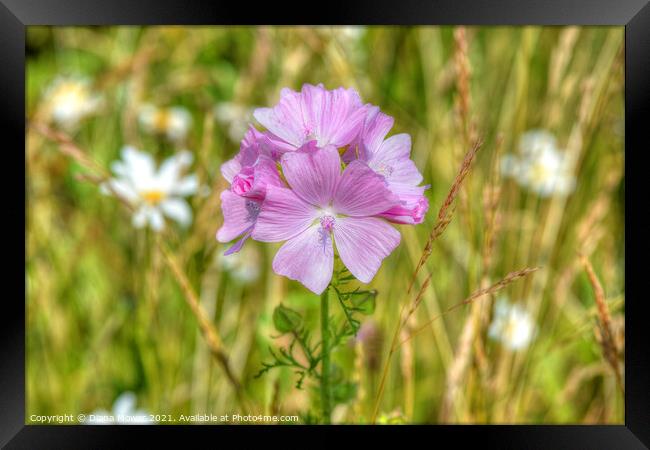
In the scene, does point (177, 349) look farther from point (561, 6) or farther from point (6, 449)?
point (561, 6)

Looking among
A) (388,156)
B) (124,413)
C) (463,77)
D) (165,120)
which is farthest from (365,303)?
(165,120)

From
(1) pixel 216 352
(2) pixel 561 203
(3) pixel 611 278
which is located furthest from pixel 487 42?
(1) pixel 216 352

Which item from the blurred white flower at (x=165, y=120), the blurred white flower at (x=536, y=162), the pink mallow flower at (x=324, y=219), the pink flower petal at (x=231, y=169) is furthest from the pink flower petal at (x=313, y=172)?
the blurred white flower at (x=165, y=120)

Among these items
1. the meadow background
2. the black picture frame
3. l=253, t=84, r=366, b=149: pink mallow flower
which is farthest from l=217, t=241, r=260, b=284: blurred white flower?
l=253, t=84, r=366, b=149: pink mallow flower

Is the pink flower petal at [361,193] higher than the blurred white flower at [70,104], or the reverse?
the blurred white flower at [70,104]

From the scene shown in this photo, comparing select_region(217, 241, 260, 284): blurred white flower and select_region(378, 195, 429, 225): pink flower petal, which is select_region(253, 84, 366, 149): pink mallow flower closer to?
select_region(378, 195, 429, 225): pink flower petal

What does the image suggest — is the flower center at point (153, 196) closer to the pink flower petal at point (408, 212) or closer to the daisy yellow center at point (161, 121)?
the daisy yellow center at point (161, 121)
